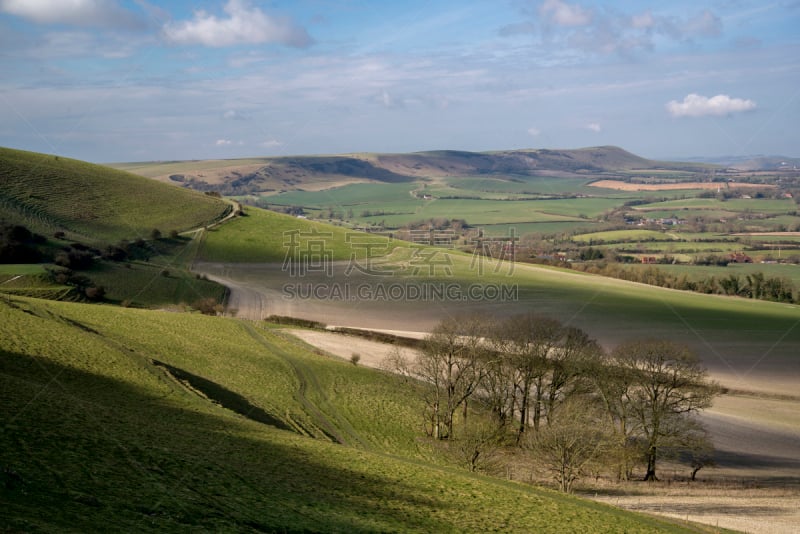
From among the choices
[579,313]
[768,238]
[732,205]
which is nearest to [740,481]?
[579,313]

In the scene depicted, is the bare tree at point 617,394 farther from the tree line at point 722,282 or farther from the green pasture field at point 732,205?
the green pasture field at point 732,205

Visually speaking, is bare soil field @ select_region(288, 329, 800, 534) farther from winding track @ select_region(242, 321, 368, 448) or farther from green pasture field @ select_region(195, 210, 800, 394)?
green pasture field @ select_region(195, 210, 800, 394)

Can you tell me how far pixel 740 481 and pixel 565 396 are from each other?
32.7 ft

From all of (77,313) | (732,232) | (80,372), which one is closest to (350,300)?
(77,313)

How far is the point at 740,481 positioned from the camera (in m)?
31.7

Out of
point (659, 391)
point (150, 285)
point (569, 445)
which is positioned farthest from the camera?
point (150, 285)

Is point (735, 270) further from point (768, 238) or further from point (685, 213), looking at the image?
point (685, 213)

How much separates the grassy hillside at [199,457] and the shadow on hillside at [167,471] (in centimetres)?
6

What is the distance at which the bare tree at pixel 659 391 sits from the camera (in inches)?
1306

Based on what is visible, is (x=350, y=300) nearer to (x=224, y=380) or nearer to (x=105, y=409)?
(x=224, y=380)

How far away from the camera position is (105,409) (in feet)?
71.5

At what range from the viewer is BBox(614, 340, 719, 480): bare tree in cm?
3317

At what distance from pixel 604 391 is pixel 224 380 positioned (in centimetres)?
2170

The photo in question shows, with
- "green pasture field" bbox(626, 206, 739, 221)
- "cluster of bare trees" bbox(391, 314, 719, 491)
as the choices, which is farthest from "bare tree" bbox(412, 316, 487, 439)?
"green pasture field" bbox(626, 206, 739, 221)
